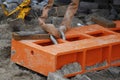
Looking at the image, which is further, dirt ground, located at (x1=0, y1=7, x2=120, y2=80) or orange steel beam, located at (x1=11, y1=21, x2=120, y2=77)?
dirt ground, located at (x1=0, y1=7, x2=120, y2=80)

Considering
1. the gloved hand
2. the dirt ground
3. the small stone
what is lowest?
→ the dirt ground

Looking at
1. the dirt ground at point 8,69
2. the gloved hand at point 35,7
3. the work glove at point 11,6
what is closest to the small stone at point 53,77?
the dirt ground at point 8,69

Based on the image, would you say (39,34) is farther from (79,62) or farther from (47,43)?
(79,62)

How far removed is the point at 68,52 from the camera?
5.68 meters

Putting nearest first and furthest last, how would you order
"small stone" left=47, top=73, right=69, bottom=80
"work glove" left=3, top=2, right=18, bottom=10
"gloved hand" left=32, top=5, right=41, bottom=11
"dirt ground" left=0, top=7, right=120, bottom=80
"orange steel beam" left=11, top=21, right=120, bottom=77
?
1. "small stone" left=47, top=73, right=69, bottom=80
2. "orange steel beam" left=11, top=21, right=120, bottom=77
3. "dirt ground" left=0, top=7, right=120, bottom=80
4. "gloved hand" left=32, top=5, right=41, bottom=11
5. "work glove" left=3, top=2, right=18, bottom=10

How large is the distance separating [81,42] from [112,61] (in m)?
0.66

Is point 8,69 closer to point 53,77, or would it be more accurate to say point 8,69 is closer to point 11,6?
point 53,77

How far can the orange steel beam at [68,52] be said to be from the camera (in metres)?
5.70

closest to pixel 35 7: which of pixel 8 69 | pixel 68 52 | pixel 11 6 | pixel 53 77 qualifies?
pixel 11 6

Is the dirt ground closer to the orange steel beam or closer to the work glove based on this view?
the orange steel beam

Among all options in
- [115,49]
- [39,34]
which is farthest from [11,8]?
[115,49]

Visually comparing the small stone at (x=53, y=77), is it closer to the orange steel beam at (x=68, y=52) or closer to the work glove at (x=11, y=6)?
the orange steel beam at (x=68, y=52)

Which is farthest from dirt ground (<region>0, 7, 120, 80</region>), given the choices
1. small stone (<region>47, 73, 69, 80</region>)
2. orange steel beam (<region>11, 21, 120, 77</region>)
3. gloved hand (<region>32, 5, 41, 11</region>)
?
gloved hand (<region>32, 5, 41, 11</region>)

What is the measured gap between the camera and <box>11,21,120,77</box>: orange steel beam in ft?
18.7
